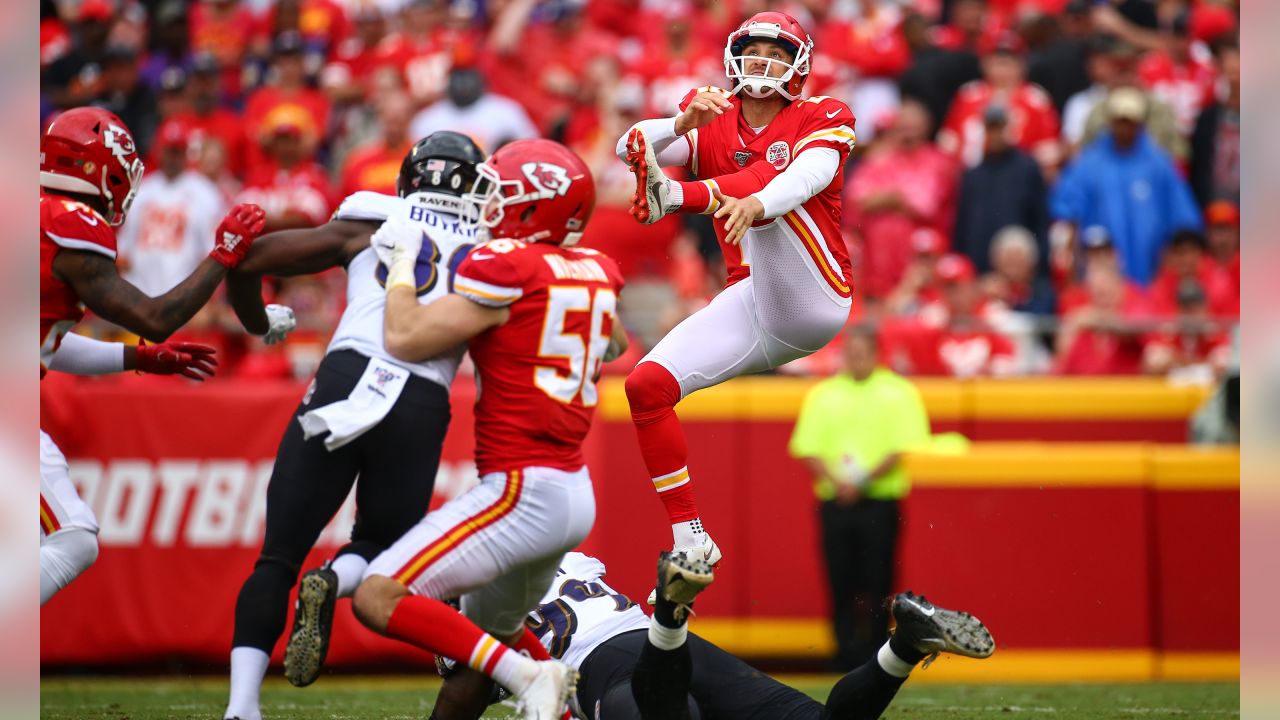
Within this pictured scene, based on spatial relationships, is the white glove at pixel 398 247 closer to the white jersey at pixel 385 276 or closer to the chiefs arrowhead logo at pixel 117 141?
the white jersey at pixel 385 276

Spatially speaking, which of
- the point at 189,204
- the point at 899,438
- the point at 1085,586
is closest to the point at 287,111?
the point at 189,204

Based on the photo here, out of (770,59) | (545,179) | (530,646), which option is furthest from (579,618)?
(770,59)

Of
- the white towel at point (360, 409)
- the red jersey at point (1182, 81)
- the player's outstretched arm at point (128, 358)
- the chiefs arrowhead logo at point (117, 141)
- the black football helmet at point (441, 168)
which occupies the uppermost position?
the red jersey at point (1182, 81)

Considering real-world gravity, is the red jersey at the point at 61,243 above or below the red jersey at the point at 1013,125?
below

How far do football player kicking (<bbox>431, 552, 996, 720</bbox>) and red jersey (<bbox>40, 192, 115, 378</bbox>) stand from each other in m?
1.76

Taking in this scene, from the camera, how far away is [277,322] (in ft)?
20.1

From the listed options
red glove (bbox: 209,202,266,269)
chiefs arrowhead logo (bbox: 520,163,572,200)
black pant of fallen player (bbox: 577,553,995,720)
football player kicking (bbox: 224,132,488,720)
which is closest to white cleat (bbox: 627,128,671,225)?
chiefs arrowhead logo (bbox: 520,163,572,200)

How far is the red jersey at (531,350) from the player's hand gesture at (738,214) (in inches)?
19.5

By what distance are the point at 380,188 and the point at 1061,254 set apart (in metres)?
4.62

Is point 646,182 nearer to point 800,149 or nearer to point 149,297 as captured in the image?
point 800,149

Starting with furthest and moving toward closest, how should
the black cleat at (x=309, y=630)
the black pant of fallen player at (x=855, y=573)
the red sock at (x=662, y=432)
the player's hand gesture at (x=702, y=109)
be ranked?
the black pant of fallen player at (x=855, y=573) < the red sock at (x=662, y=432) < the player's hand gesture at (x=702, y=109) < the black cleat at (x=309, y=630)

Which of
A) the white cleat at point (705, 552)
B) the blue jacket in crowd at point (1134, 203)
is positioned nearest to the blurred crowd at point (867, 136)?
the blue jacket in crowd at point (1134, 203)

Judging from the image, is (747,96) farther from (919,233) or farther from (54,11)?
(54,11)

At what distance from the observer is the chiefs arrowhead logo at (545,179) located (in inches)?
199
